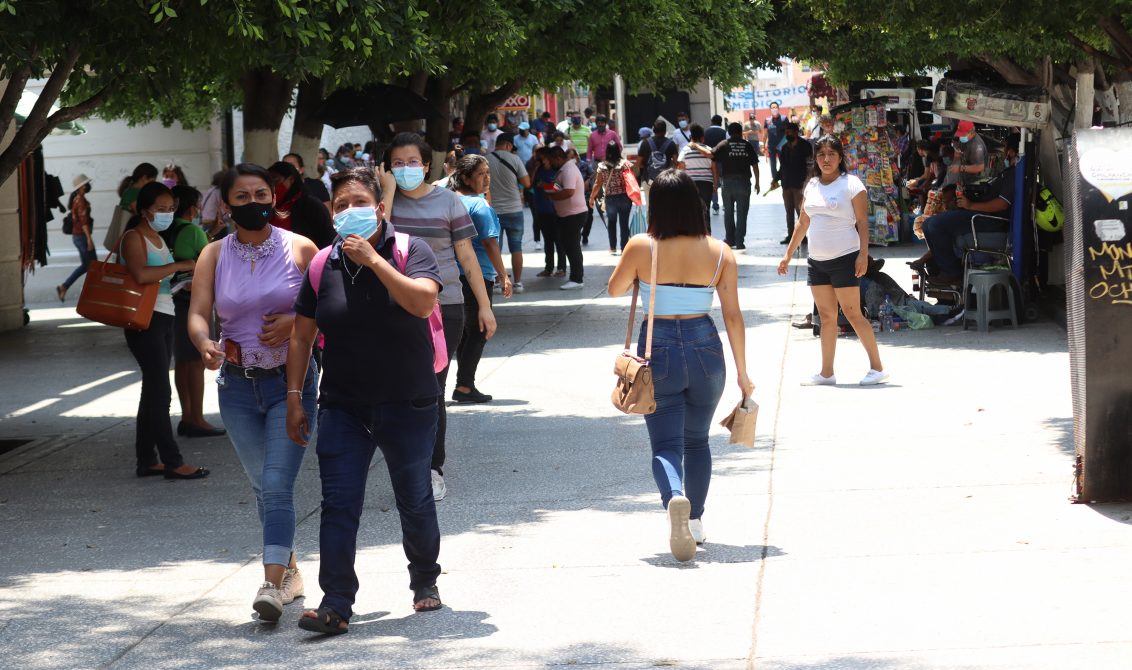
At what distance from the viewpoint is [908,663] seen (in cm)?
476

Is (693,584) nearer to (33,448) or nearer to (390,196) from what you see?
(390,196)

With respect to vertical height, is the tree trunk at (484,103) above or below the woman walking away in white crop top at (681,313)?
above

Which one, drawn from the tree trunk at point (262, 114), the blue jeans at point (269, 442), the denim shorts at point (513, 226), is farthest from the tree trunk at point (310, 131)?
the blue jeans at point (269, 442)

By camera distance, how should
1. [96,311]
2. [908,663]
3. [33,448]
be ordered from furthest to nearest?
[33,448] → [96,311] → [908,663]

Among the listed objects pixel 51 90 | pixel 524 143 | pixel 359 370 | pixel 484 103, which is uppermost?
pixel 484 103

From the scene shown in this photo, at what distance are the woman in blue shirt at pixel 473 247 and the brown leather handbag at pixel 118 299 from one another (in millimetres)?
1773

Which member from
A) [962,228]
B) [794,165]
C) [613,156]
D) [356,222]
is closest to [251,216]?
[356,222]

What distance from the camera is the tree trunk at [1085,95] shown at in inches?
451

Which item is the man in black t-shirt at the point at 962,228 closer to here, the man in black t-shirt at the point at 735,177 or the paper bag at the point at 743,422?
the paper bag at the point at 743,422

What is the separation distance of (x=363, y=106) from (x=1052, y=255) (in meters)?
6.45

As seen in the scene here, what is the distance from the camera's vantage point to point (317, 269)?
5.41 metres

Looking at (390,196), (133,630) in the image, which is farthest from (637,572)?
(390,196)

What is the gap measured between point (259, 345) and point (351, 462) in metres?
0.64

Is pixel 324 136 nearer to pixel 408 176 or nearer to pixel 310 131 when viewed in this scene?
pixel 310 131
